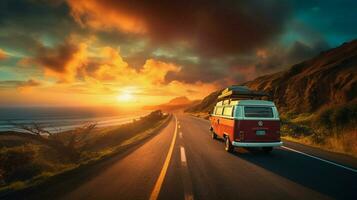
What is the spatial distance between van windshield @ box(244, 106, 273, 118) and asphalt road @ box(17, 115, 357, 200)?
1.88m

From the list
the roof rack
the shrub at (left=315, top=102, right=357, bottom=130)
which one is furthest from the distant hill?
the roof rack

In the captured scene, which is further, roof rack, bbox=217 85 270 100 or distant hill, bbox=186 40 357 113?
distant hill, bbox=186 40 357 113

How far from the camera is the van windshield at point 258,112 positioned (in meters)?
10.8

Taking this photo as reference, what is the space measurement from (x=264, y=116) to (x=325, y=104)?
3114 centimetres

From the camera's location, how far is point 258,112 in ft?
36.0

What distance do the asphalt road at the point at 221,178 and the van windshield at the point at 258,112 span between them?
1880 millimetres

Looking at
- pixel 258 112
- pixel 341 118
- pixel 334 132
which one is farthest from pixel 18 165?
pixel 341 118

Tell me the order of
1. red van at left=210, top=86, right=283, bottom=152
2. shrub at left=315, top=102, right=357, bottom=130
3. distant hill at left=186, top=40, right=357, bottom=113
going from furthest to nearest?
1. distant hill at left=186, top=40, right=357, bottom=113
2. shrub at left=315, top=102, right=357, bottom=130
3. red van at left=210, top=86, right=283, bottom=152

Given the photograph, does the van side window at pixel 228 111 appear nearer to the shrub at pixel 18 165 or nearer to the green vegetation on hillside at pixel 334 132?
the green vegetation on hillside at pixel 334 132

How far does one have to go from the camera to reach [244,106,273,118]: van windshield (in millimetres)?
10820

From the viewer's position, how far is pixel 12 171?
1051 centimetres

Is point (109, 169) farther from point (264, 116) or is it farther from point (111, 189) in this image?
point (264, 116)

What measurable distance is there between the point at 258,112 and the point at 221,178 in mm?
5029

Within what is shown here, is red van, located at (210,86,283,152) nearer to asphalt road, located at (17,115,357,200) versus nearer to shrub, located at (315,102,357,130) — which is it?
asphalt road, located at (17,115,357,200)
